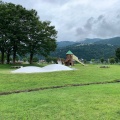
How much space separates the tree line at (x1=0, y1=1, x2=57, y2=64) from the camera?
38.7m

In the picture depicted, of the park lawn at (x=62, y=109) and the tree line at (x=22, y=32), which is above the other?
the tree line at (x=22, y=32)

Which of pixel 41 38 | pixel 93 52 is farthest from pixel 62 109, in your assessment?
pixel 93 52

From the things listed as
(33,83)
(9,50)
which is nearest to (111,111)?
(33,83)

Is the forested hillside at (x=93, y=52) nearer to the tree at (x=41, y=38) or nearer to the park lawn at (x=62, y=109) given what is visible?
the tree at (x=41, y=38)

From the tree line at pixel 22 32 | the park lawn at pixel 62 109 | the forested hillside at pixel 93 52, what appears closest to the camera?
the park lawn at pixel 62 109

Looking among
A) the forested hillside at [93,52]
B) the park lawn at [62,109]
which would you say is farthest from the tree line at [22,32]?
the forested hillside at [93,52]

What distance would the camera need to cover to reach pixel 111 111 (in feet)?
25.7

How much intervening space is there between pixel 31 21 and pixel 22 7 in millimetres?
3029

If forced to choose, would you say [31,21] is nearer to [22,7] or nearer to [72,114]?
[22,7]

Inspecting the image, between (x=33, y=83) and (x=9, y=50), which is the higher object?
(x=9, y=50)

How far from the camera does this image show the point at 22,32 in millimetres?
39406

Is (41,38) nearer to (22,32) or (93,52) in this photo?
(22,32)

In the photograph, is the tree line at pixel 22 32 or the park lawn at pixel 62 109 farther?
the tree line at pixel 22 32

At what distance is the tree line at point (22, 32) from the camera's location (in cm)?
3871
